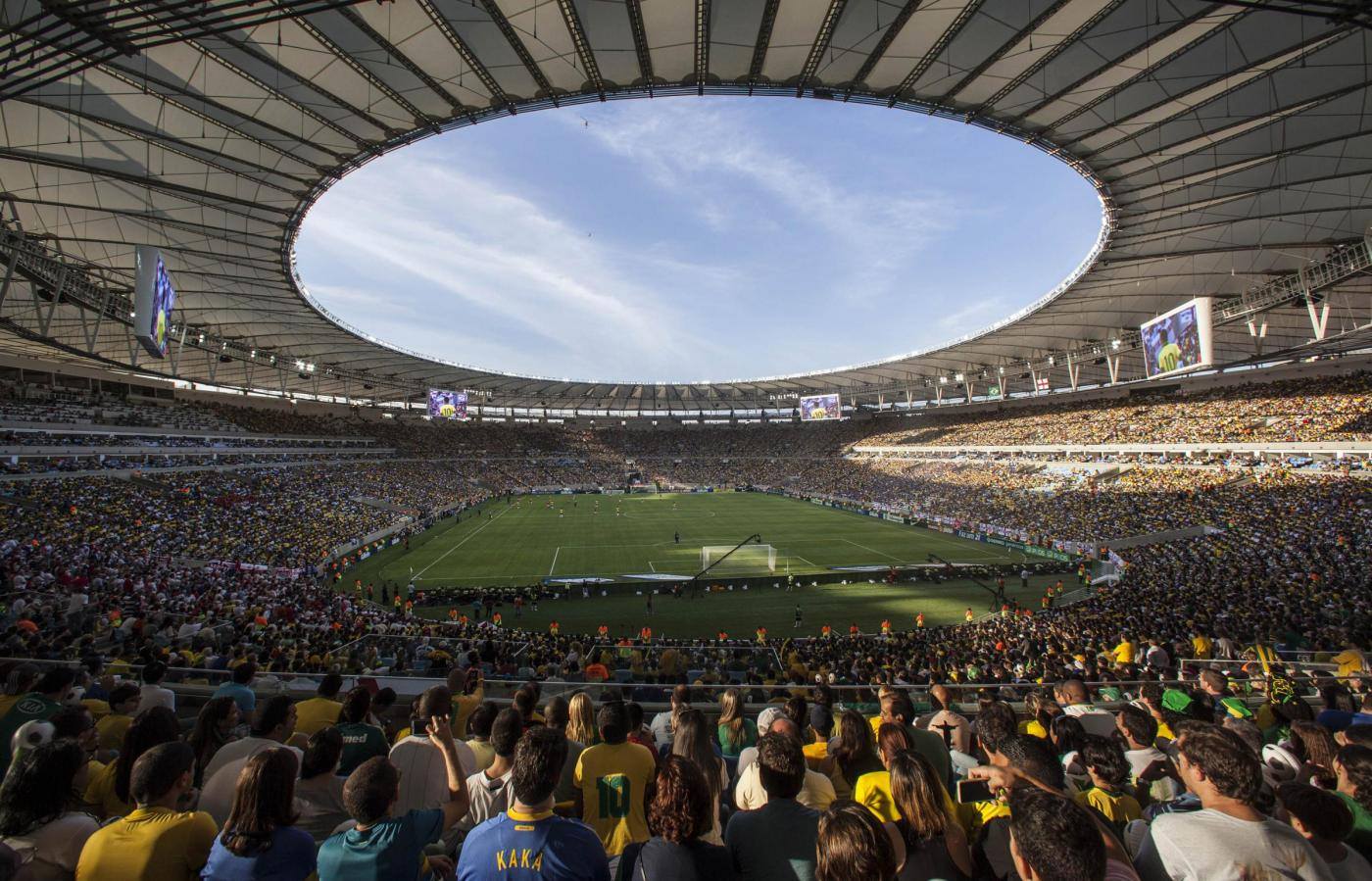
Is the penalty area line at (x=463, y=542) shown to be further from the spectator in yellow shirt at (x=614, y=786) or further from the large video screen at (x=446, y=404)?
the spectator in yellow shirt at (x=614, y=786)

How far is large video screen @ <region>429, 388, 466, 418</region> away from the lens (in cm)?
5306

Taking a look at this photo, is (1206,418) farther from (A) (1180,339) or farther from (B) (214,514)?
(B) (214,514)

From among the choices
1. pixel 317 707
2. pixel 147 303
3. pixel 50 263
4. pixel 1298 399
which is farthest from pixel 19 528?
pixel 1298 399

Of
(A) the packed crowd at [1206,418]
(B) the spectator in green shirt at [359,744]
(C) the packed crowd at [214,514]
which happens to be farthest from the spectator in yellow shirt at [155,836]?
(A) the packed crowd at [1206,418]

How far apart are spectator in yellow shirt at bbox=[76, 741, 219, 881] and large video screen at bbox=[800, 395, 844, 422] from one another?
2331 inches

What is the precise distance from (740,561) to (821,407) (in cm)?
3239

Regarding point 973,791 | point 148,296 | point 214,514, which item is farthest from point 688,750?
point 214,514

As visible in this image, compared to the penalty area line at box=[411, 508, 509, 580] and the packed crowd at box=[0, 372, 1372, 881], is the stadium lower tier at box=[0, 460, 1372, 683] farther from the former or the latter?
the penalty area line at box=[411, 508, 509, 580]

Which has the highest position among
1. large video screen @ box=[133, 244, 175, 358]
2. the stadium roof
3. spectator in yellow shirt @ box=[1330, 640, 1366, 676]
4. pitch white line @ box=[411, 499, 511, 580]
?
the stadium roof

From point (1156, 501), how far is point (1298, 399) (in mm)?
17398

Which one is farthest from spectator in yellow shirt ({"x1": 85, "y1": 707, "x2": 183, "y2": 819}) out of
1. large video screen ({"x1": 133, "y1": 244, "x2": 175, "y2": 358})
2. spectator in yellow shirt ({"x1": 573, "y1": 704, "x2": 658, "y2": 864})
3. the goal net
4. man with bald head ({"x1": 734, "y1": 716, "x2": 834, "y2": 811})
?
the goal net

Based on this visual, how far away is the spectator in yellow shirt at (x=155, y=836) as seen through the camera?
2557 mm

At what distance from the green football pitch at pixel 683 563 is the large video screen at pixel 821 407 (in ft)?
35.7

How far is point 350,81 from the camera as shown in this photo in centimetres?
1525
